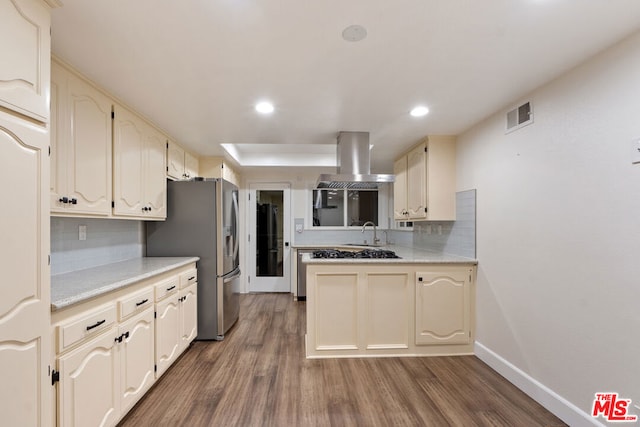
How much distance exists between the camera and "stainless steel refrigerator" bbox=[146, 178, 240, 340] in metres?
3.05

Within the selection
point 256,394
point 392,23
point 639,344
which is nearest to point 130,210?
point 256,394

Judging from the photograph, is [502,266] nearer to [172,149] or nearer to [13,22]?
[13,22]

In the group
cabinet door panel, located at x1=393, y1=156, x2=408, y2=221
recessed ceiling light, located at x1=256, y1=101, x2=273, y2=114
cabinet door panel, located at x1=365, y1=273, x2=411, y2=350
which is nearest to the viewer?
recessed ceiling light, located at x1=256, y1=101, x2=273, y2=114

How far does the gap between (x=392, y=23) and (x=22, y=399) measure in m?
2.20

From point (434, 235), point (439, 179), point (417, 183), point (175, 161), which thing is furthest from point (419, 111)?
point (175, 161)

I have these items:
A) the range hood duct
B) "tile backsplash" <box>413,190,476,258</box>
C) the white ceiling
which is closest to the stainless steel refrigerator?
the white ceiling

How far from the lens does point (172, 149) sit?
10.3ft

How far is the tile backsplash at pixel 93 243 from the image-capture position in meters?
1.98

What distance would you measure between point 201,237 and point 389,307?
205 centimetres

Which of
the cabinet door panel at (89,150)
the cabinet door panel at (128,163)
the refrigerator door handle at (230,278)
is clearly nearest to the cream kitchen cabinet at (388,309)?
the refrigerator door handle at (230,278)

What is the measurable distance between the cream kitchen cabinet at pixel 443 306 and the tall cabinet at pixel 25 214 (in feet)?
8.58

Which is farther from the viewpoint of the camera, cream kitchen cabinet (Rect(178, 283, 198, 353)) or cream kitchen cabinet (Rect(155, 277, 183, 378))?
cream kitchen cabinet (Rect(178, 283, 198, 353))

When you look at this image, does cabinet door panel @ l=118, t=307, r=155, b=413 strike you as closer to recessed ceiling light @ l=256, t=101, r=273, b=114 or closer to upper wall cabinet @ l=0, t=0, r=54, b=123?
upper wall cabinet @ l=0, t=0, r=54, b=123

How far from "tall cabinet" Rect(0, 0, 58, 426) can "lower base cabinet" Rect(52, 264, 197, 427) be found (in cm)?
17
